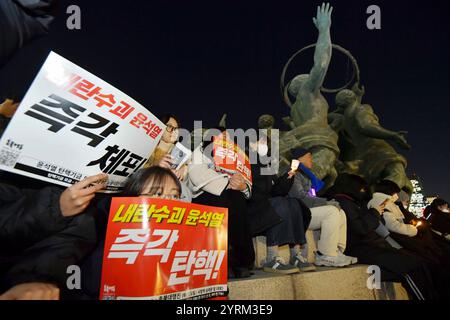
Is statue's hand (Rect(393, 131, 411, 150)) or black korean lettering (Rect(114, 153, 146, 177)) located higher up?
statue's hand (Rect(393, 131, 411, 150))

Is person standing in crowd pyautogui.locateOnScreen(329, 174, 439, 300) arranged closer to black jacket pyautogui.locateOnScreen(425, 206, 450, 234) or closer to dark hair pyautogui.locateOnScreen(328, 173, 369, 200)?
dark hair pyautogui.locateOnScreen(328, 173, 369, 200)

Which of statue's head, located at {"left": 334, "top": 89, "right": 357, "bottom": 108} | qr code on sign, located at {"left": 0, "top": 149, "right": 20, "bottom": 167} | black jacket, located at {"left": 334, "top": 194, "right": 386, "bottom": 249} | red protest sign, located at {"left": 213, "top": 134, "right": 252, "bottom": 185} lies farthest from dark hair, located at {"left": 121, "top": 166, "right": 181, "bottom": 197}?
statue's head, located at {"left": 334, "top": 89, "right": 357, "bottom": 108}

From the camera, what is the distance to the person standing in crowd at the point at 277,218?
2887 millimetres

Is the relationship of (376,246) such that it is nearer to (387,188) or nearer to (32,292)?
(387,188)

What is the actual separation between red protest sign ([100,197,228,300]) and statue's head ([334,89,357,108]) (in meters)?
10.1

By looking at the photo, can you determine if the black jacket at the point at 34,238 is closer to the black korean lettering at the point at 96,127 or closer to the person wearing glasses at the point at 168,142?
the black korean lettering at the point at 96,127

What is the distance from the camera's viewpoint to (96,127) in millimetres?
1652

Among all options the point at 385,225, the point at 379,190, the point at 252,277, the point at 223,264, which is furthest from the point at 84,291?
the point at 379,190

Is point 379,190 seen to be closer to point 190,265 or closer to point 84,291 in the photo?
point 190,265

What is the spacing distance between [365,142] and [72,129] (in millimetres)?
10642

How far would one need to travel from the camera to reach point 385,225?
4070 millimetres

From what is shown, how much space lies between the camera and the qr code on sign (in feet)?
4.40

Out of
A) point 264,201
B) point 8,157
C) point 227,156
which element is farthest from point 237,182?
point 8,157

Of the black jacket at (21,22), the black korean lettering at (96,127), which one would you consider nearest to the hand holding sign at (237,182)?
the black korean lettering at (96,127)
